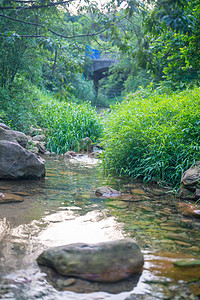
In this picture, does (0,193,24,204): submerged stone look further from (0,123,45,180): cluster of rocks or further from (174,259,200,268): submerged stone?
(174,259,200,268): submerged stone

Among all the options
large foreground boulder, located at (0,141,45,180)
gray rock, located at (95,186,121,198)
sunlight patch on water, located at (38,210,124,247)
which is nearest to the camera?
sunlight patch on water, located at (38,210,124,247)

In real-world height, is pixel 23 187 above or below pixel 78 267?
below

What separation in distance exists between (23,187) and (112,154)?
6.00ft

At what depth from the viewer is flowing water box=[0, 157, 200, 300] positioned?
157 cm

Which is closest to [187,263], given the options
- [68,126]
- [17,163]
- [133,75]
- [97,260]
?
[97,260]

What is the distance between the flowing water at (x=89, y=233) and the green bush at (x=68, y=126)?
3.36 meters

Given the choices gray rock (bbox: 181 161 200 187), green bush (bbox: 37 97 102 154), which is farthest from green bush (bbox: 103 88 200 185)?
green bush (bbox: 37 97 102 154)

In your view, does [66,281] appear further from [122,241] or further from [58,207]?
[58,207]

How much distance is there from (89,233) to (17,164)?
211cm

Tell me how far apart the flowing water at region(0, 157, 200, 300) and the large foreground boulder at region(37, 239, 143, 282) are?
0.16 feet

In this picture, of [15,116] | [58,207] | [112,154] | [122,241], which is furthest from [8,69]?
[122,241]

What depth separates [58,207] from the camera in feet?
9.83

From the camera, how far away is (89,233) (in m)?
2.35

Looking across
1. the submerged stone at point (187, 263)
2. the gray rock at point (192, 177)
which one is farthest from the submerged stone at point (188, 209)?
the submerged stone at point (187, 263)
